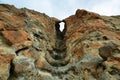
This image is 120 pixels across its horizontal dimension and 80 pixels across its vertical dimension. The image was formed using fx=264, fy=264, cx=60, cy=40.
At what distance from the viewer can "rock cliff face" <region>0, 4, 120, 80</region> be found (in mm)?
18281

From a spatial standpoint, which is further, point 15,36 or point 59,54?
point 59,54

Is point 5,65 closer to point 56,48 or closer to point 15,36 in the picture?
point 15,36

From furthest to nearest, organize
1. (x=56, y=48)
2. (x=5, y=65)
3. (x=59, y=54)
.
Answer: (x=56, y=48), (x=59, y=54), (x=5, y=65)

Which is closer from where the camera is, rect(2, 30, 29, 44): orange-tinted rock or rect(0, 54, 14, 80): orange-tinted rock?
rect(0, 54, 14, 80): orange-tinted rock

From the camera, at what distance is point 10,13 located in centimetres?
2372

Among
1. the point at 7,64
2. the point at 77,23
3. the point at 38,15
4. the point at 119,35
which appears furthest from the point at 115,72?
the point at 38,15

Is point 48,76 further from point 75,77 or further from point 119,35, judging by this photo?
point 119,35

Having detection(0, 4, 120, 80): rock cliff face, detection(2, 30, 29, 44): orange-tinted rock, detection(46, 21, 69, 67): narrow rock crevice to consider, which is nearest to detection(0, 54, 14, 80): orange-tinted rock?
detection(0, 4, 120, 80): rock cliff face

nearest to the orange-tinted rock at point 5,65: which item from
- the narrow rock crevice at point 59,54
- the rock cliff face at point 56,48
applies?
the rock cliff face at point 56,48

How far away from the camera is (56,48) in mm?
24328

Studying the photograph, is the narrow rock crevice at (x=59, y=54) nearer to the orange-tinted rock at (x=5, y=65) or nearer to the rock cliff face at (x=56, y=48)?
the rock cliff face at (x=56, y=48)

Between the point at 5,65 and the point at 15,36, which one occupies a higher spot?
the point at 15,36

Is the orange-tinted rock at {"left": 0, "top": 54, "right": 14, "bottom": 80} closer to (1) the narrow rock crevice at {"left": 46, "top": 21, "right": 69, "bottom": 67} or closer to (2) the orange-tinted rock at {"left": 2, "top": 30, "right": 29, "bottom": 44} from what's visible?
(2) the orange-tinted rock at {"left": 2, "top": 30, "right": 29, "bottom": 44}

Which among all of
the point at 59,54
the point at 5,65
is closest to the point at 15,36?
the point at 5,65
